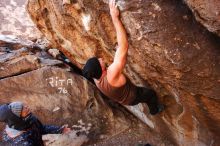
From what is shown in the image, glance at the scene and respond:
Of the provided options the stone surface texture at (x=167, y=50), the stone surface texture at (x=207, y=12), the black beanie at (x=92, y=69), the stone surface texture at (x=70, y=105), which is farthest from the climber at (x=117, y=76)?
the stone surface texture at (x=70, y=105)

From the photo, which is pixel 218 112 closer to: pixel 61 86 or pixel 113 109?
pixel 113 109

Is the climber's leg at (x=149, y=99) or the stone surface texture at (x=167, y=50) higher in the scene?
the stone surface texture at (x=167, y=50)

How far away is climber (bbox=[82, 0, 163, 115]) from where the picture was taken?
13.6ft

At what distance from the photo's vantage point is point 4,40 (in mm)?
8945

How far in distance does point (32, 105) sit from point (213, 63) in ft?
14.1

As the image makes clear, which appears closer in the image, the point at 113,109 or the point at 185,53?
the point at 185,53

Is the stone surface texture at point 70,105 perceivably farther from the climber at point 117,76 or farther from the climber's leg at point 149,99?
the climber at point 117,76

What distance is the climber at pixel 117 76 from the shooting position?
4152mm

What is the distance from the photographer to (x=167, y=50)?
395 cm

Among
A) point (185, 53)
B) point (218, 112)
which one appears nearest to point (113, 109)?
point (218, 112)

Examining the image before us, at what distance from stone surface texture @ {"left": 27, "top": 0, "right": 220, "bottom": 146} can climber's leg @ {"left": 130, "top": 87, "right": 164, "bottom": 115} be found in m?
0.12

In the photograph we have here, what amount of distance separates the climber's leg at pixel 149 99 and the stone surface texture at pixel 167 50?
120mm

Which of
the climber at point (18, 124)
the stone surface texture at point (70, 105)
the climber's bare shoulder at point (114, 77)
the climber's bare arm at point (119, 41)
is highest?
the climber's bare arm at point (119, 41)

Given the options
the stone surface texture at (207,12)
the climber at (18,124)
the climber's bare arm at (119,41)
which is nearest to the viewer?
the stone surface texture at (207,12)
